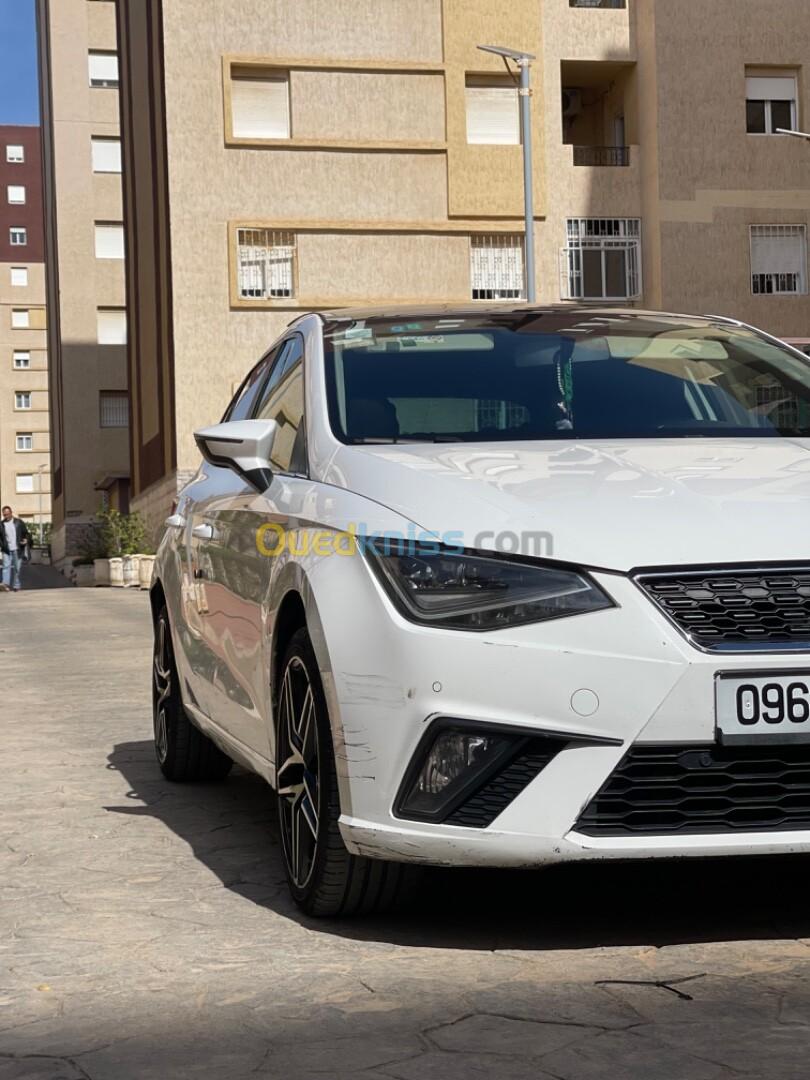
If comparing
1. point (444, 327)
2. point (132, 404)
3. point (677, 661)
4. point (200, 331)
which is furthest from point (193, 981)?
point (132, 404)

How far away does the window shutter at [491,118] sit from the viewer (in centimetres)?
3428

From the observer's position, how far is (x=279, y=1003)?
3.50 meters

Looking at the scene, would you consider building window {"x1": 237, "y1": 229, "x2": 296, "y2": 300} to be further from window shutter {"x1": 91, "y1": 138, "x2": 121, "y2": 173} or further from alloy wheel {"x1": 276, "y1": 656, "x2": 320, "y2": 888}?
alloy wheel {"x1": 276, "y1": 656, "x2": 320, "y2": 888}

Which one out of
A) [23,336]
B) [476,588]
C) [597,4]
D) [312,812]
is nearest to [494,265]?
[597,4]

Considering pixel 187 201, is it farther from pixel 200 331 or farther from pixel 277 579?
pixel 277 579

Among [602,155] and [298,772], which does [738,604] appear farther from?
[602,155]

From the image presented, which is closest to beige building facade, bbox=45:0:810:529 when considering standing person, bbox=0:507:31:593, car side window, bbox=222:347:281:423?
standing person, bbox=0:507:31:593

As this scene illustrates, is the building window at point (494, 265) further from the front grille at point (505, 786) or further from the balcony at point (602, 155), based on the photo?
the front grille at point (505, 786)

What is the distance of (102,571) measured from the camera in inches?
1459

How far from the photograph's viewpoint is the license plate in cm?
359

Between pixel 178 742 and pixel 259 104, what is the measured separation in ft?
93.7

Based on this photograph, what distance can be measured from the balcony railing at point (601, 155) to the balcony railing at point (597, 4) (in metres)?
2.73

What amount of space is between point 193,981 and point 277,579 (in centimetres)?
109

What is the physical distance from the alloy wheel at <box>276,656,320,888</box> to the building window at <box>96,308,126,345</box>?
5171cm
